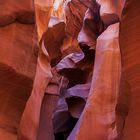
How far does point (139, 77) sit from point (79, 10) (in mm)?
3137

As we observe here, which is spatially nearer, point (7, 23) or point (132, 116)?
point (132, 116)

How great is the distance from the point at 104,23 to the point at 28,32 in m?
1.54

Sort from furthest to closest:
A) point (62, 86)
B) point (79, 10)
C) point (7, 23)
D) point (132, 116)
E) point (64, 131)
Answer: point (79, 10) < point (62, 86) < point (64, 131) < point (7, 23) < point (132, 116)

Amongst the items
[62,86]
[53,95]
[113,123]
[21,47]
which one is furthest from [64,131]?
[21,47]

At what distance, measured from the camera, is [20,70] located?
3.05 metres

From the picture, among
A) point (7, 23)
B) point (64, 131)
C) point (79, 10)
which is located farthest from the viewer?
point (79, 10)

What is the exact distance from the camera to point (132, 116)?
2.92 m

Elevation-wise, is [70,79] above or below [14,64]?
below

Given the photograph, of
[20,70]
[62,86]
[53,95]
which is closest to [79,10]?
[62,86]

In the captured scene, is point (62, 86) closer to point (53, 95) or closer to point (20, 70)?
point (53, 95)

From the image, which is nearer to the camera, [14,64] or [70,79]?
[14,64]

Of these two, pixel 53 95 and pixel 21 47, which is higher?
pixel 21 47

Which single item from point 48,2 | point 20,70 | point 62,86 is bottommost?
point 62,86

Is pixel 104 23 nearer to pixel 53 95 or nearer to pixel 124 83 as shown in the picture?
pixel 53 95
